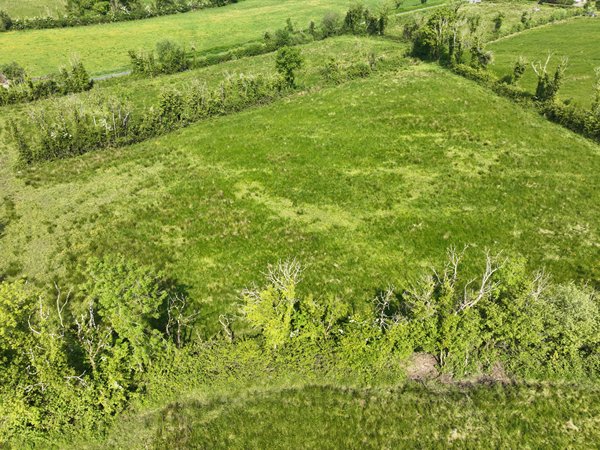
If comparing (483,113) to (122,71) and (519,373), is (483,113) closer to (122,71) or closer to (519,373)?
(519,373)

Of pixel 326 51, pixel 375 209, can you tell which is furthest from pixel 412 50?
pixel 375 209

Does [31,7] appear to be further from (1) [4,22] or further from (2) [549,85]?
(2) [549,85]

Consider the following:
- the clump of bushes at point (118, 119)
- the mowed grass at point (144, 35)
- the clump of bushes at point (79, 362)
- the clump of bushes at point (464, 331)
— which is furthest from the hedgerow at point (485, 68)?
the clump of bushes at point (79, 362)

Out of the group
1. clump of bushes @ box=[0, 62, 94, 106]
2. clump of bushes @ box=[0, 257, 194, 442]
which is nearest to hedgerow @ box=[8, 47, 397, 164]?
clump of bushes @ box=[0, 62, 94, 106]

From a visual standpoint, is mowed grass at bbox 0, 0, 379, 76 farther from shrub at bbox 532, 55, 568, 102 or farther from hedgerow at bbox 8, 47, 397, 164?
shrub at bbox 532, 55, 568, 102

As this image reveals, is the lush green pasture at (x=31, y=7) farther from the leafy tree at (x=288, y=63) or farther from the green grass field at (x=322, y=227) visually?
the leafy tree at (x=288, y=63)
